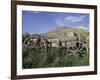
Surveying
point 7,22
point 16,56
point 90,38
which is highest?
point 7,22

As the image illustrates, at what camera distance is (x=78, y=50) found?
1948 mm

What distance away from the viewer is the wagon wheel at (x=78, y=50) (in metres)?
1.93

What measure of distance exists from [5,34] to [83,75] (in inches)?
34.5

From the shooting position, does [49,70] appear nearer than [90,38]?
Yes

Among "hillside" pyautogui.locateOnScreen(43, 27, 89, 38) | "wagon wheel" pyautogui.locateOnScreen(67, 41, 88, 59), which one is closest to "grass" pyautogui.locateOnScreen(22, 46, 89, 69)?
"wagon wheel" pyautogui.locateOnScreen(67, 41, 88, 59)

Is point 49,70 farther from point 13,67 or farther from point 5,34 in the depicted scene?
→ point 5,34

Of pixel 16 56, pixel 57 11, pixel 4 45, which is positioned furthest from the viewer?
pixel 57 11

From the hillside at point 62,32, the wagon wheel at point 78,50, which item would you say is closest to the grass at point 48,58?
the wagon wheel at point 78,50

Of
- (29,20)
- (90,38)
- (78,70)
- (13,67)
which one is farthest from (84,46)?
(13,67)

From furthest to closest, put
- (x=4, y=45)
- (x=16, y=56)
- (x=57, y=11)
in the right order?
(x=57, y=11) < (x=16, y=56) < (x=4, y=45)

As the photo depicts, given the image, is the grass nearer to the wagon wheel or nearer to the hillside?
the wagon wheel

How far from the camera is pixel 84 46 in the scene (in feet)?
6.46

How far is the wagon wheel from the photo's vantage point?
1.93 metres

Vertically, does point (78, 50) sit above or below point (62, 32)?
below
